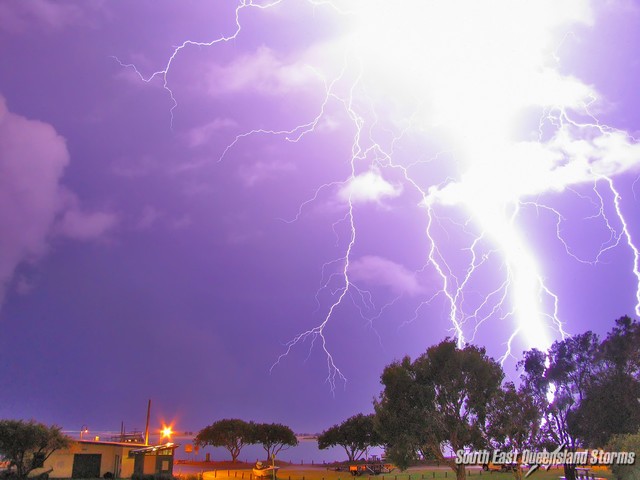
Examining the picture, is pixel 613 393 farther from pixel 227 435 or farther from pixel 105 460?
pixel 227 435

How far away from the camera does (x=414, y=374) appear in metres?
34.4

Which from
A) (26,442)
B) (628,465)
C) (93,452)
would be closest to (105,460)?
(93,452)

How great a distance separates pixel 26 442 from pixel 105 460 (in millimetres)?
9397

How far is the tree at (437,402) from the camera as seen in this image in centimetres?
3158

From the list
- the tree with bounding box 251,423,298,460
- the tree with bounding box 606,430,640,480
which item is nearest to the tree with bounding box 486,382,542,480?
the tree with bounding box 606,430,640,480

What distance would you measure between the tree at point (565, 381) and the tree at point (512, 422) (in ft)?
9.28

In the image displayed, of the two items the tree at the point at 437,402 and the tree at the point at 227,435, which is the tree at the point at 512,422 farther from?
the tree at the point at 227,435

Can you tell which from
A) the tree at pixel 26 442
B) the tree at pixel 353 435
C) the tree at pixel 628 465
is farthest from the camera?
the tree at pixel 353 435

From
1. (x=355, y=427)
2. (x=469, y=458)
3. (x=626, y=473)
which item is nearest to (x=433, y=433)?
(x=469, y=458)

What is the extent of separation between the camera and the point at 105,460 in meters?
39.8

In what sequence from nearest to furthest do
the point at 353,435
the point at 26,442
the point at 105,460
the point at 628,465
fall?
the point at 628,465 → the point at 26,442 → the point at 105,460 → the point at 353,435

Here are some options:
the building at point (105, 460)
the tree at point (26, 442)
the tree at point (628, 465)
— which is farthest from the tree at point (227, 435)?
the tree at point (628, 465)

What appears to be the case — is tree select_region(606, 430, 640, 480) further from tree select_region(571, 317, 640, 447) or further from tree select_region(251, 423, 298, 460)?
tree select_region(251, 423, 298, 460)

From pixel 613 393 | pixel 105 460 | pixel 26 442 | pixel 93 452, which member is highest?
pixel 613 393
